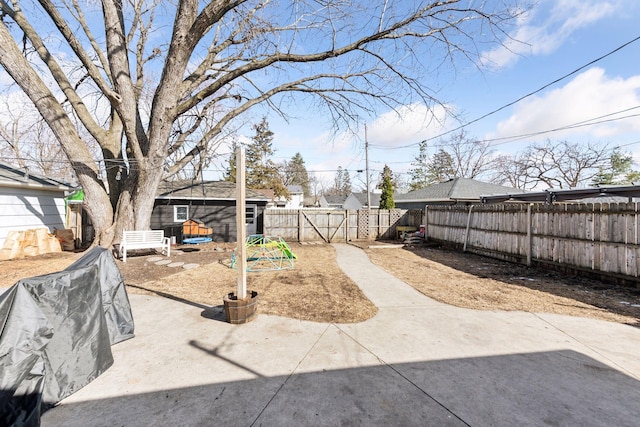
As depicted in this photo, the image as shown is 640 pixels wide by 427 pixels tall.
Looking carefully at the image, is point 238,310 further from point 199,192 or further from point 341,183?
point 341,183

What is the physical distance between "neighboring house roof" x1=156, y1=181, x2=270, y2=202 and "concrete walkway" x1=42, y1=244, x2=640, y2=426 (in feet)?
33.2

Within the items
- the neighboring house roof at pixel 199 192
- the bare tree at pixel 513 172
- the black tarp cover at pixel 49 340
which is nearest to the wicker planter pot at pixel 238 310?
the black tarp cover at pixel 49 340

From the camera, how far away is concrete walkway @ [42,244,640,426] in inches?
83.5

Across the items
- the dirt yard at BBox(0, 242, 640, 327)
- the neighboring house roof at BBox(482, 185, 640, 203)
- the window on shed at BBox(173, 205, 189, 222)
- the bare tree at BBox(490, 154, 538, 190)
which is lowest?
the dirt yard at BBox(0, 242, 640, 327)

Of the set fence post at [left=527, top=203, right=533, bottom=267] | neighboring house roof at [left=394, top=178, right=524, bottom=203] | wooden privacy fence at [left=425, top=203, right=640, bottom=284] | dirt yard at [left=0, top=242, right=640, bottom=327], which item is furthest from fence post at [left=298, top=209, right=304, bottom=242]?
neighboring house roof at [left=394, top=178, right=524, bottom=203]

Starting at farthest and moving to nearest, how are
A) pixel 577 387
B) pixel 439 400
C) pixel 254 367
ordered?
pixel 254 367 → pixel 577 387 → pixel 439 400

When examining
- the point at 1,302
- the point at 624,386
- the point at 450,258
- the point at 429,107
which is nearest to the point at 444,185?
the point at 450,258

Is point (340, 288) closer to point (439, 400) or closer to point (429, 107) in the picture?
point (439, 400)

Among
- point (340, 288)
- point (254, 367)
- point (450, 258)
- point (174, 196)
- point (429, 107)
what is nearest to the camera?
point (254, 367)

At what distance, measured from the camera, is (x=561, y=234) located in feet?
22.5

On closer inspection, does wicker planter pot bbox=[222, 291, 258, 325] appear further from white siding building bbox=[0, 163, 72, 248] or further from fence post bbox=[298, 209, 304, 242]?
fence post bbox=[298, 209, 304, 242]

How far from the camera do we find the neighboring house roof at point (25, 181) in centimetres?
853

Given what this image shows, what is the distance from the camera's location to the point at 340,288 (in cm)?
568

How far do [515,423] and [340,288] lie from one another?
3.79m
